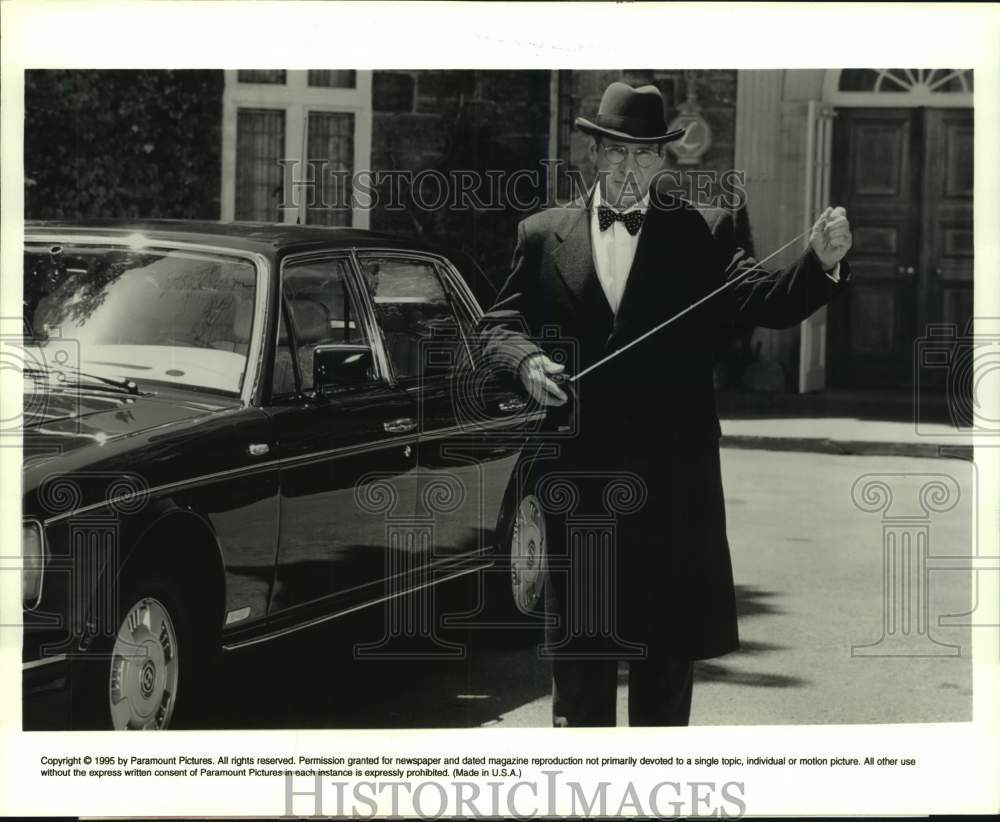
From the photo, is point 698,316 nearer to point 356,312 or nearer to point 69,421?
point 356,312

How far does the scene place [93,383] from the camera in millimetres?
5203

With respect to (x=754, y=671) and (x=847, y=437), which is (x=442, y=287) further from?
(x=847, y=437)

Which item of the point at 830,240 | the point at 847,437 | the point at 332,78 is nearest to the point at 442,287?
the point at 332,78

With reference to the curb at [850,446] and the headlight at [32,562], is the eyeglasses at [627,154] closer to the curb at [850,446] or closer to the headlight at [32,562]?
the curb at [850,446]

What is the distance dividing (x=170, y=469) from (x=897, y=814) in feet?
7.67

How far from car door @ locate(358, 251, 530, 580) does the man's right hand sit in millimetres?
129

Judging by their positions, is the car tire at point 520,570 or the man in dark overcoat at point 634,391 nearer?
the man in dark overcoat at point 634,391

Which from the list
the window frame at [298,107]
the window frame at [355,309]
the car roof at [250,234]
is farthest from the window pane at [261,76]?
the window frame at [355,309]

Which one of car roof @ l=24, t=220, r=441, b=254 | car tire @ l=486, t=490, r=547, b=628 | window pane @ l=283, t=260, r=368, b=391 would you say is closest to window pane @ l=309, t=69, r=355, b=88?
car roof @ l=24, t=220, r=441, b=254

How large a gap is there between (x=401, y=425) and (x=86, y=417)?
1.07 meters

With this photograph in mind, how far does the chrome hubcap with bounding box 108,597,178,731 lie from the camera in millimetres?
4961

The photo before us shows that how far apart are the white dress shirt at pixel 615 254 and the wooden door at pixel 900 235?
104 cm

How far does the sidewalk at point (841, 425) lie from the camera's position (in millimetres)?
5617

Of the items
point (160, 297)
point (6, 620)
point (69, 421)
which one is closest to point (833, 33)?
point (160, 297)
